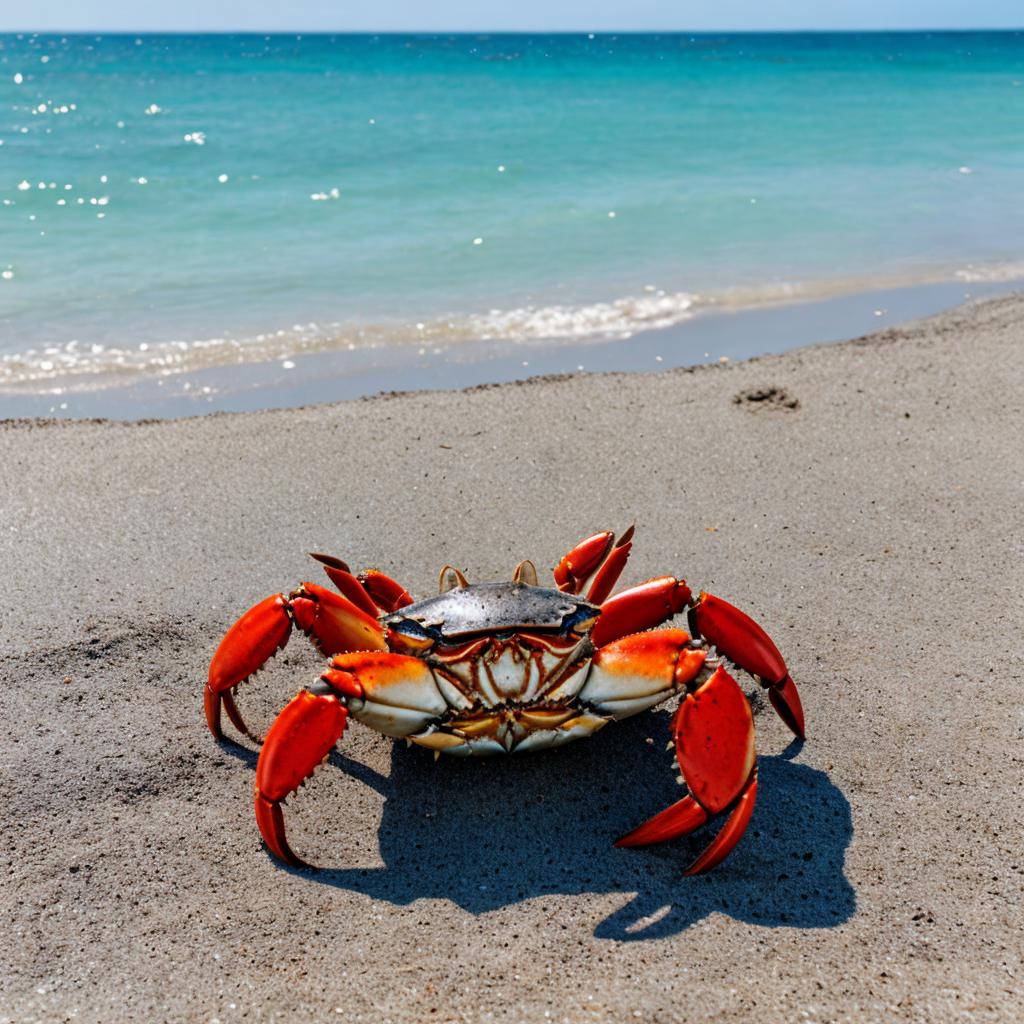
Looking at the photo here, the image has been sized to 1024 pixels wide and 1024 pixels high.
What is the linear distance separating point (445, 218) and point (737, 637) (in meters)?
11.3

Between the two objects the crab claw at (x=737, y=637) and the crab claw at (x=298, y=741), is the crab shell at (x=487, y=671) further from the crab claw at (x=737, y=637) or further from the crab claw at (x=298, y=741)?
the crab claw at (x=737, y=637)

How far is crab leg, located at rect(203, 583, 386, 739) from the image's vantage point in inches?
139

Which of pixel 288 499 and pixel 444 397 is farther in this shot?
pixel 444 397

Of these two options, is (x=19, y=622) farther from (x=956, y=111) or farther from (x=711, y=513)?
(x=956, y=111)

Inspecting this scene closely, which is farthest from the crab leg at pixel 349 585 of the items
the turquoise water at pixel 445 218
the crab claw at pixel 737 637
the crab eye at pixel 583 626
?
the turquoise water at pixel 445 218

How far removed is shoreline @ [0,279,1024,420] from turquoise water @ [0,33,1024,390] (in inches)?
12.1

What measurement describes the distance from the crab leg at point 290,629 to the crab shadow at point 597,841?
1.72 feet

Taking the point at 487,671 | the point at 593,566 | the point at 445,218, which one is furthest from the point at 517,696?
the point at 445,218

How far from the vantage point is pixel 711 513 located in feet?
18.4

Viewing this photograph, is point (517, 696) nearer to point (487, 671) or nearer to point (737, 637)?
point (487, 671)

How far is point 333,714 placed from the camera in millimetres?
3100

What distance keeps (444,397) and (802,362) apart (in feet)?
8.94

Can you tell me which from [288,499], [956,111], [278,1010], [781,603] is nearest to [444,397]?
[288,499]

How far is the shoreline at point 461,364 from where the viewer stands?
7816 millimetres
